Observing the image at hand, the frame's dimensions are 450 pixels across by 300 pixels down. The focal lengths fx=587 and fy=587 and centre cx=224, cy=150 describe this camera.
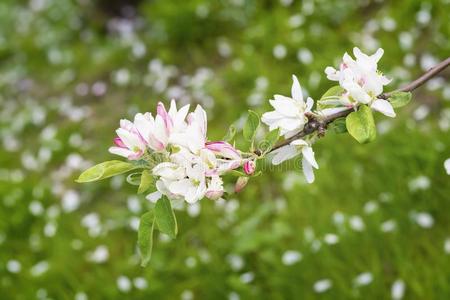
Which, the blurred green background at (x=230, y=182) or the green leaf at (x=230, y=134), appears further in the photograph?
the blurred green background at (x=230, y=182)

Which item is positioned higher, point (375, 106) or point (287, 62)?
point (287, 62)

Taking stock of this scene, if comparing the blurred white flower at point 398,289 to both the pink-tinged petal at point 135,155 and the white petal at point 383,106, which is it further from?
the pink-tinged petal at point 135,155

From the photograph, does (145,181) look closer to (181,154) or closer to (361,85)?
(181,154)

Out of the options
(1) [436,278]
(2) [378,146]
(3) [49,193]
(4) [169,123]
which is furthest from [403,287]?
(3) [49,193]

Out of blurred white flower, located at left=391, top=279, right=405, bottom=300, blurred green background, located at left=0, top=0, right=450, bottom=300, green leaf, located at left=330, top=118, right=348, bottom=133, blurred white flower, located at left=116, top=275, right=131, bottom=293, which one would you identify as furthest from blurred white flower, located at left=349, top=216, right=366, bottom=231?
green leaf, located at left=330, top=118, right=348, bottom=133

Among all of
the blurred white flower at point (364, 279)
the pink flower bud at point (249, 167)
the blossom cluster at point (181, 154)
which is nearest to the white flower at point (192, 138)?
the blossom cluster at point (181, 154)

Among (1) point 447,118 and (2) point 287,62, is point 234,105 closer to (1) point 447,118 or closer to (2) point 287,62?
(2) point 287,62

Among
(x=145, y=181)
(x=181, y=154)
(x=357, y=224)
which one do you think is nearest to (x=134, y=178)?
(x=145, y=181)
